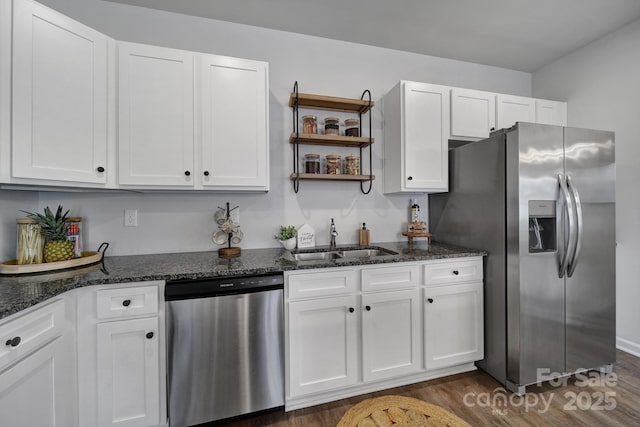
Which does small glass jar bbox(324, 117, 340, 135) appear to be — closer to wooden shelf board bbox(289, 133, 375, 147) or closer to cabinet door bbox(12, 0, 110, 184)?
wooden shelf board bbox(289, 133, 375, 147)

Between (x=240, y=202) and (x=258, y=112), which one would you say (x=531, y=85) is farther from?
(x=240, y=202)

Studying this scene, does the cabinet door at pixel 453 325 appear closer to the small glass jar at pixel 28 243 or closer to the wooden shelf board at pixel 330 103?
the wooden shelf board at pixel 330 103

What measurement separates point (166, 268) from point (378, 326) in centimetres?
136

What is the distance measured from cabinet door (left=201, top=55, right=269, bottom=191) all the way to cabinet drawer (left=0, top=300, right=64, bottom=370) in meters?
0.98

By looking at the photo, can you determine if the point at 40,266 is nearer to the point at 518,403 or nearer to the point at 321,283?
the point at 321,283

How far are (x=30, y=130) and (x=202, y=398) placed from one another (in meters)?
1.65

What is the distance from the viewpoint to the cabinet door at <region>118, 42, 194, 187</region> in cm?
172

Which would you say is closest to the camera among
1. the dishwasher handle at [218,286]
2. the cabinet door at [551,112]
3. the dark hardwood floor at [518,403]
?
the dishwasher handle at [218,286]

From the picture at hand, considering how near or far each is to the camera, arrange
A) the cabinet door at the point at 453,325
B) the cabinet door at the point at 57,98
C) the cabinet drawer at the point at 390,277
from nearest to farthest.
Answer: the cabinet door at the point at 57,98 → the cabinet drawer at the point at 390,277 → the cabinet door at the point at 453,325

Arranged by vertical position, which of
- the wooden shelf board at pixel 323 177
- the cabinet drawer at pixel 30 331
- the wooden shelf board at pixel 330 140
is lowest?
the cabinet drawer at pixel 30 331

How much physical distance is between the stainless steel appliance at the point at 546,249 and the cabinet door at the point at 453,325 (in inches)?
3.6

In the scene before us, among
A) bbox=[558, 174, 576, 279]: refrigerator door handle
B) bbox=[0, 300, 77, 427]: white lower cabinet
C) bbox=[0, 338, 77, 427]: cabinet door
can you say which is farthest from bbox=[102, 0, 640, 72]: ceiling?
bbox=[0, 338, 77, 427]: cabinet door

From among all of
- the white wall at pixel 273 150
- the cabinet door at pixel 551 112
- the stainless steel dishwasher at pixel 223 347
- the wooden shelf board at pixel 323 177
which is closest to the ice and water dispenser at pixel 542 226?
the white wall at pixel 273 150

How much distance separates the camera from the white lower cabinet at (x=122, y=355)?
138 centimetres
